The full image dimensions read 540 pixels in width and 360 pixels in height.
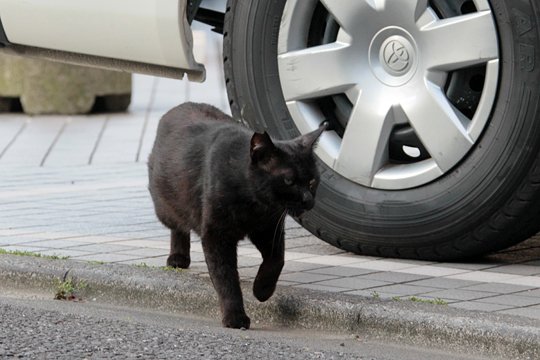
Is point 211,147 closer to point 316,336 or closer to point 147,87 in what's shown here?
point 316,336

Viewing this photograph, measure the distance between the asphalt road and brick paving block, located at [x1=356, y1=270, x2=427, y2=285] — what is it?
1.70ft

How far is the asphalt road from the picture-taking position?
4.52 metres

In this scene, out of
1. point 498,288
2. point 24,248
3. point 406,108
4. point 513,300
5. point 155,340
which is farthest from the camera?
point 24,248

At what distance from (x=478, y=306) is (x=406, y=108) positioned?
1102mm

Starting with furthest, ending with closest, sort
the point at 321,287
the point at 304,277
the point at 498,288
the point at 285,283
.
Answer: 1. the point at 304,277
2. the point at 285,283
3. the point at 321,287
4. the point at 498,288

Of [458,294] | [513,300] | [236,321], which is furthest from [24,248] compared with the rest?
[513,300]

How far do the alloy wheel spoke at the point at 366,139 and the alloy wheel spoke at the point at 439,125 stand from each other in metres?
0.13

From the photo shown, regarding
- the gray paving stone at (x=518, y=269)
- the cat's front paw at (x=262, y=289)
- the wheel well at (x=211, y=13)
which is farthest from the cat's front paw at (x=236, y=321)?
the wheel well at (x=211, y=13)

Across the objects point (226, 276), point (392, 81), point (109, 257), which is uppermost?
point (392, 81)

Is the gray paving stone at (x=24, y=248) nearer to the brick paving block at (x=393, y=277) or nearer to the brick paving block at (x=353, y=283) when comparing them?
the brick paving block at (x=353, y=283)

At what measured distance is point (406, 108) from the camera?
562cm

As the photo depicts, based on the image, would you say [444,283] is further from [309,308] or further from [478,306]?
[309,308]

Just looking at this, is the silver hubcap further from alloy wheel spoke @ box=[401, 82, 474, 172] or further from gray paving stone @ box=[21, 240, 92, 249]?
gray paving stone @ box=[21, 240, 92, 249]

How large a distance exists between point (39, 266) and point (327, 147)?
1.39 m
